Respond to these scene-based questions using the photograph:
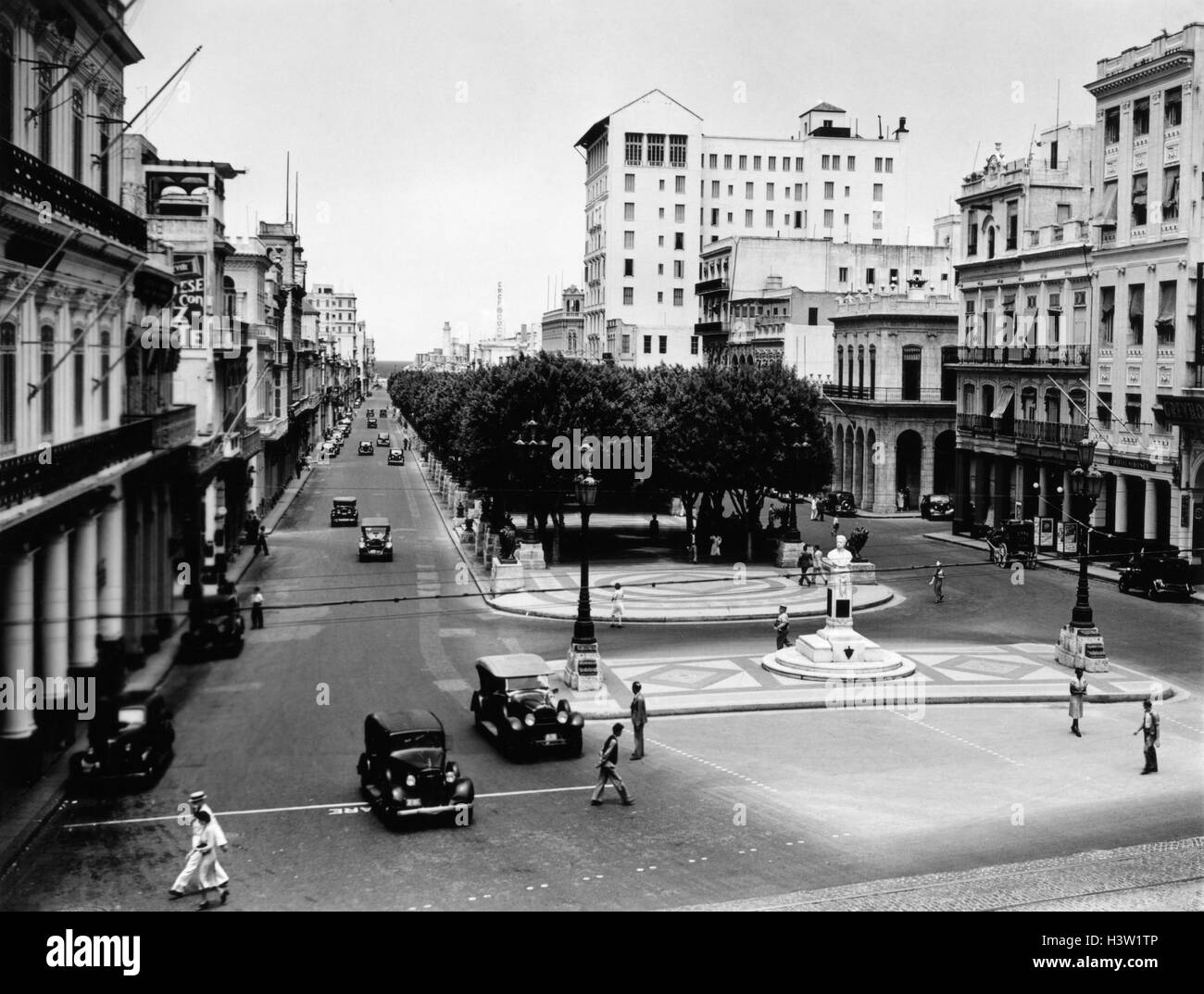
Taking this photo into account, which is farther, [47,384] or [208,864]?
[47,384]

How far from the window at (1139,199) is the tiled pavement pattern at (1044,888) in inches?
1625

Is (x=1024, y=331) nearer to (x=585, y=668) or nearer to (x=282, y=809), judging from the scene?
(x=585, y=668)

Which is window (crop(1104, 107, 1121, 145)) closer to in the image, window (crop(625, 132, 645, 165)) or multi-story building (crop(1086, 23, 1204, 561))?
multi-story building (crop(1086, 23, 1204, 561))

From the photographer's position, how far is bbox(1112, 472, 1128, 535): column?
2235 inches

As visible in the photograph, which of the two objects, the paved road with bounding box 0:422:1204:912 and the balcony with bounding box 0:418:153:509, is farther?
the balcony with bounding box 0:418:153:509

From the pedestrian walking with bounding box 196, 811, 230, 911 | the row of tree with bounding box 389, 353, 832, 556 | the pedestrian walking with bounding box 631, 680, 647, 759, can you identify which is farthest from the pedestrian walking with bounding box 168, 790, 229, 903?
the row of tree with bounding box 389, 353, 832, 556

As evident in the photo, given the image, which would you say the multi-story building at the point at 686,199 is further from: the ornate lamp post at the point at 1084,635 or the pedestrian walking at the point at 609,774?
the pedestrian walking at the point at 609,774

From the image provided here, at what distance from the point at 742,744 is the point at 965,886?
1112 cm

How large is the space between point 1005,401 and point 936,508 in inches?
419

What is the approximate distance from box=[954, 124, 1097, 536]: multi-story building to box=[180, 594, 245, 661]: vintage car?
37877 millimetres

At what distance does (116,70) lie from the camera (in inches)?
1250

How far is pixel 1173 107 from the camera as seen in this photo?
52594 mm

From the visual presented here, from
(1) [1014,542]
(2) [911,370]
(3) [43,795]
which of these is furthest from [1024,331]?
(3) [43,795]

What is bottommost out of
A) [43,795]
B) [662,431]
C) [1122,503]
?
[43,795]
